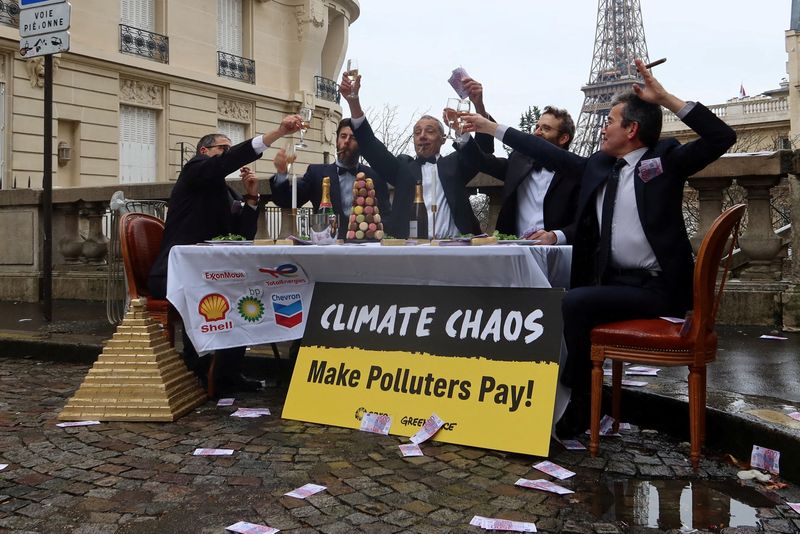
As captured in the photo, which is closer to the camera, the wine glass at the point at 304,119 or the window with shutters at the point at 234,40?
the wine glass at the point at 304,119

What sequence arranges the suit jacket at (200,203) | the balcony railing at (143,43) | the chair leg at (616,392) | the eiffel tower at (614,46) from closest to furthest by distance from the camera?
the chair leg at (616,392), the suit jacket at (200,203), the balcony railing at (143,43), the eiffel tower at (614,46)

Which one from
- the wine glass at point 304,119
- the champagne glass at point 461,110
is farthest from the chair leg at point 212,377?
the champagne glass at point 461,110

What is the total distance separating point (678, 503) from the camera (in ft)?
8.86

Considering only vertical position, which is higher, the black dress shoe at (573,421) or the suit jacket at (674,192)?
the suit jacket at (674,192)

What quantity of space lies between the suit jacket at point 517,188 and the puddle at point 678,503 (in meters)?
1.34

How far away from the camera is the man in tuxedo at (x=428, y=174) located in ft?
15.7

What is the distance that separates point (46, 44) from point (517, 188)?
16.2 ft

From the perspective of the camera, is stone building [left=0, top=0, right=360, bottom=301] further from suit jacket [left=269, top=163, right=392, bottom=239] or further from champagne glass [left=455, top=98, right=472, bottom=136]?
champagne glass [left=455, top=98, right=472, bottom=136]

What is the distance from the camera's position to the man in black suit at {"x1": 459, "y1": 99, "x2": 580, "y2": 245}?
411cm

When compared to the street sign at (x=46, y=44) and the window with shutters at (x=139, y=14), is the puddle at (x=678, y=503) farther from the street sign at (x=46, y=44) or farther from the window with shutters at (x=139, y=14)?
the window with shutters at (x=139, y=14)

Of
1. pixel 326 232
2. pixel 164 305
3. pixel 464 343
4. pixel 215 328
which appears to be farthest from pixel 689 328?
pixel 164 305

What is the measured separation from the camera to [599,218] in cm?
365

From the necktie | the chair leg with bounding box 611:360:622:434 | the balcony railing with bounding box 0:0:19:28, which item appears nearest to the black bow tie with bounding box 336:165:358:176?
the necktie

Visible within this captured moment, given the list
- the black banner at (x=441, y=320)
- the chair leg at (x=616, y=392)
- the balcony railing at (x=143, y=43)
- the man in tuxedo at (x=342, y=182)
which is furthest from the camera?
the balcony railing at (x=143, y=43)
